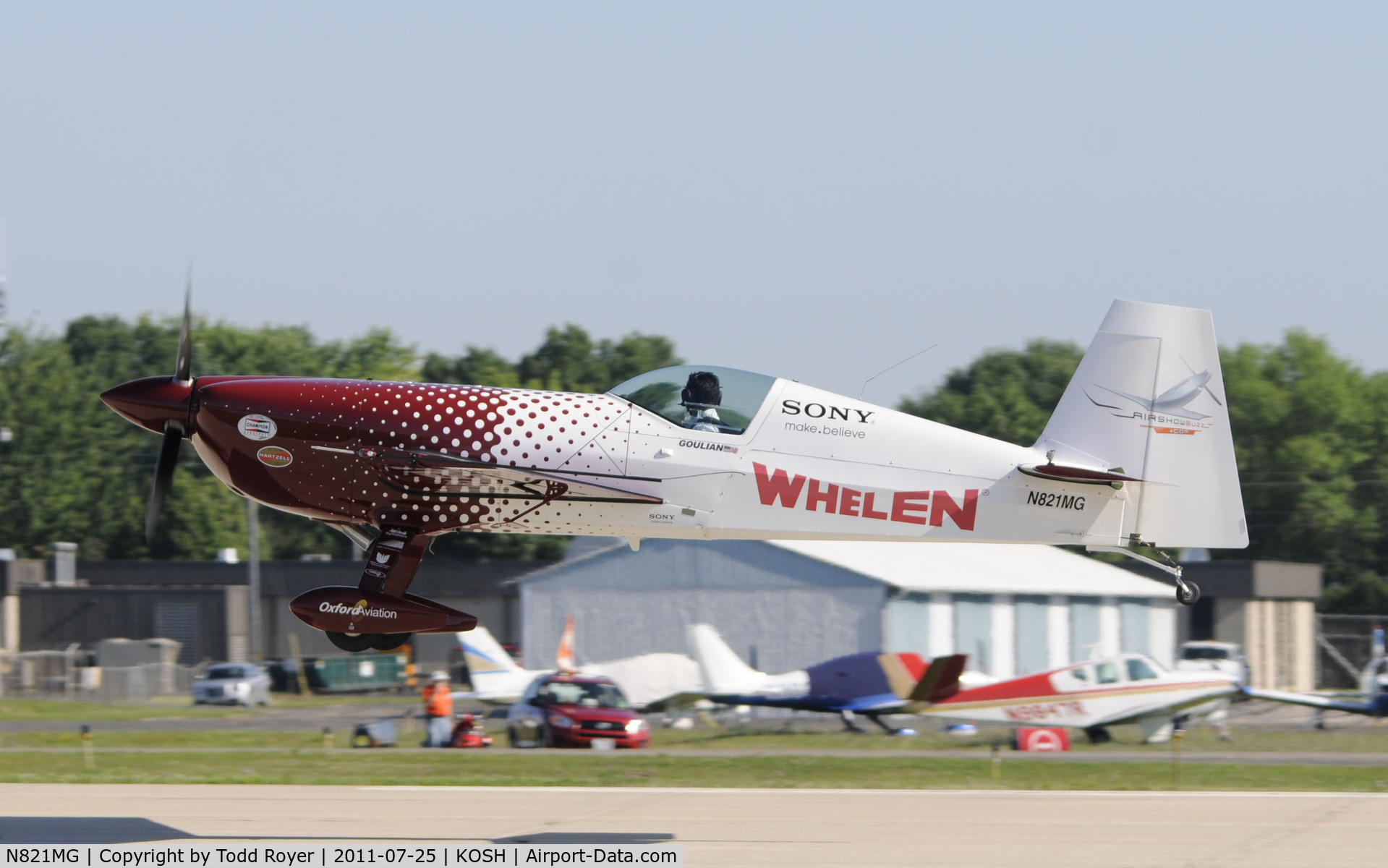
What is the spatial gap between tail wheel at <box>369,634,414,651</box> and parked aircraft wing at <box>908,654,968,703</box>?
734 inches

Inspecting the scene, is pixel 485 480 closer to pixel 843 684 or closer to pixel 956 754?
pixel 956 754

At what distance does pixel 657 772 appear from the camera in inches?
941

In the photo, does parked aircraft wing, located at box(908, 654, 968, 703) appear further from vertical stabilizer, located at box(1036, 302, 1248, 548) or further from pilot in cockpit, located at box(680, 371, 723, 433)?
pilot in cockpit, located at box(680, 371, 723, 433)

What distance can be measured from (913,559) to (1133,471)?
87.9 ft

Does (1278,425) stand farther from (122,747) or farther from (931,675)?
(122,747)

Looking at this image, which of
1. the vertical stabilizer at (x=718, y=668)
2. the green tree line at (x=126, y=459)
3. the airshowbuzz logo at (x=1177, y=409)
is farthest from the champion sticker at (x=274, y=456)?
the green tree line at (x=126, y=459)

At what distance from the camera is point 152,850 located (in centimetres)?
1500

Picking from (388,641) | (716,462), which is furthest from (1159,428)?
(388,641)

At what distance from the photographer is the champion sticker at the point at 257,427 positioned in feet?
42.9

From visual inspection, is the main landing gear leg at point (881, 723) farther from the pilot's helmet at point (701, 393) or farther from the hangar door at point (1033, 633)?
the pilot's helmet at point (701, 393)

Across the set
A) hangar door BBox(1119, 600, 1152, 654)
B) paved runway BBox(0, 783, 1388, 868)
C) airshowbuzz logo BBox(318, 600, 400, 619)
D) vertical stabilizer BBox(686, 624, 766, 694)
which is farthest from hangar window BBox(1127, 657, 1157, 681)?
airshowbuzz logo BBox(318, 600, 400, 619)

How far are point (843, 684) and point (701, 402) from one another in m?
19.6

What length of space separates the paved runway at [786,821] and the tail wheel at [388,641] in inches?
141

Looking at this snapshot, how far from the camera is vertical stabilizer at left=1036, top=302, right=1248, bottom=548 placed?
13000mm
